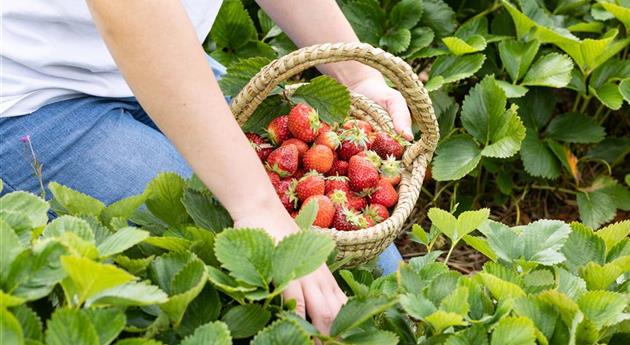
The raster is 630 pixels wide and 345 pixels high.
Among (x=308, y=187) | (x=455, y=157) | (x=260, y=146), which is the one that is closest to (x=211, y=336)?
(x=308, y=187)

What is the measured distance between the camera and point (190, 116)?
1.10m

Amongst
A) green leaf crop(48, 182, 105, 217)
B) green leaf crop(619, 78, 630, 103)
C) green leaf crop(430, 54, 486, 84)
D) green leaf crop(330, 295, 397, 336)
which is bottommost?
green leaf crop(619, 78, 630, 103)

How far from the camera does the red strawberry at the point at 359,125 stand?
1.57 meters

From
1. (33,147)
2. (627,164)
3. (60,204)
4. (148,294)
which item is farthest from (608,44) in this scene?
(148,294)

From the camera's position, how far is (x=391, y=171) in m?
1.55

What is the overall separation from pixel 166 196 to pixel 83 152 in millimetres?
449

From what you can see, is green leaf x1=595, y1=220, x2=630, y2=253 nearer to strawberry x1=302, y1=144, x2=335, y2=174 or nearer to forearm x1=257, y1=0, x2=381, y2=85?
strawberry x1=302, y1=144, x2=335, y2=174

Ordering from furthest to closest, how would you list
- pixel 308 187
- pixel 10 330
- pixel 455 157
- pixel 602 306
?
pixel 455 157 < pixel 308 187 < pixel 602 306 < pixel 10 330

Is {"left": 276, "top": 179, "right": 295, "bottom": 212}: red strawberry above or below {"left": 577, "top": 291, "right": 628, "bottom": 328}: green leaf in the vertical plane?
above

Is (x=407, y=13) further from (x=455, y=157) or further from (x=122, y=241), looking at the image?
(x=122, y=241)

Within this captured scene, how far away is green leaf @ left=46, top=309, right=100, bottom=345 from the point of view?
0.77m

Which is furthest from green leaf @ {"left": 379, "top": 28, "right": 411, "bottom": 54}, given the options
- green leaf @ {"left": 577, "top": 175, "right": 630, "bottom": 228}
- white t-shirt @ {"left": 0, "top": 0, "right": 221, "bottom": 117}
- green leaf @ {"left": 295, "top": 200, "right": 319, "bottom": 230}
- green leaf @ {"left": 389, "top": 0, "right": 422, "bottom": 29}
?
green leaf @ {"left": 295, "top": 200, "right": 319, "bottom": 230}

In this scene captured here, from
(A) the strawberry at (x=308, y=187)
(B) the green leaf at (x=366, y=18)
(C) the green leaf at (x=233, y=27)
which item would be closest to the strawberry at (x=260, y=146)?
(A) the strawberry at (x=308, y=187)

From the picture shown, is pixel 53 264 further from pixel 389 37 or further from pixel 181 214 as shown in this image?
pixel 389 37
